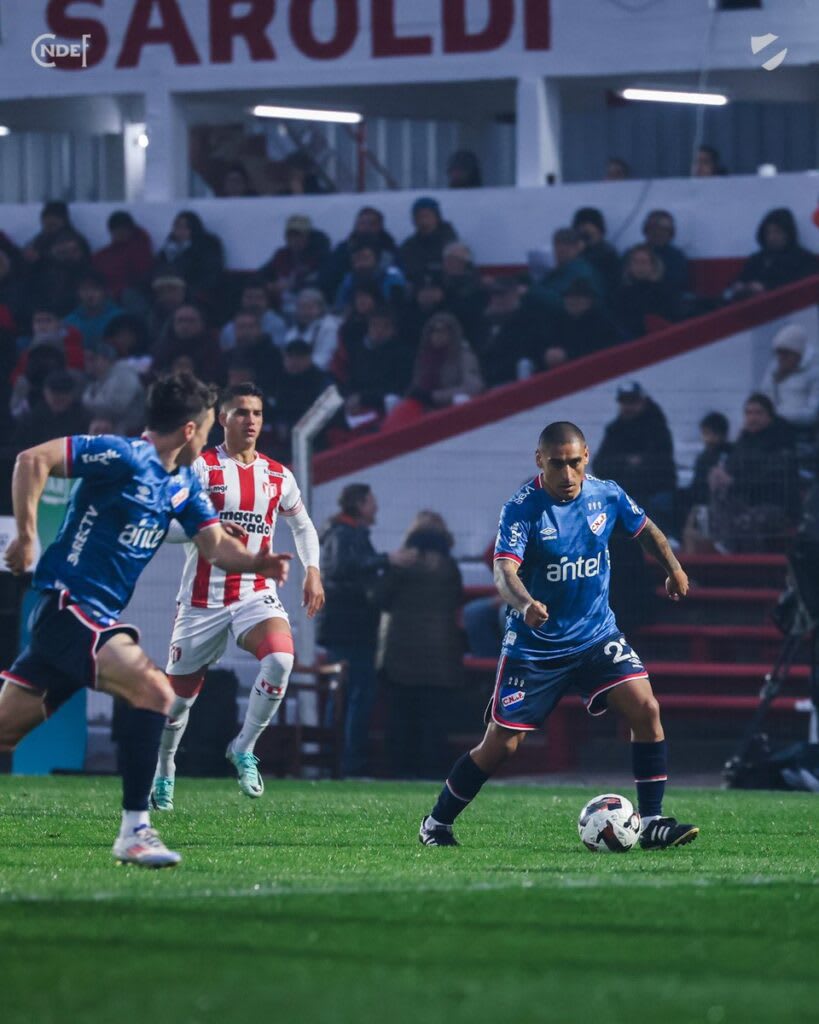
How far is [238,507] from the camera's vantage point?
1123 cm

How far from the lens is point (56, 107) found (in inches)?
997

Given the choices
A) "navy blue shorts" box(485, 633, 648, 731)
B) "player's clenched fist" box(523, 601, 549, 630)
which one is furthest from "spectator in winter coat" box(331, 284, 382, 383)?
"player's clenched fist" box(523, 601, 549, 630)

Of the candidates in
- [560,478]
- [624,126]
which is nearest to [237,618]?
[560,478]

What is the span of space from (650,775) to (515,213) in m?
12.6

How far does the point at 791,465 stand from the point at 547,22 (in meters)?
8.03

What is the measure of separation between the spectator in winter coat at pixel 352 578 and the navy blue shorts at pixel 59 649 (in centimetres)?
891

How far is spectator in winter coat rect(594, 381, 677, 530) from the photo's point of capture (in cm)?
1630

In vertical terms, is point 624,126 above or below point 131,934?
above

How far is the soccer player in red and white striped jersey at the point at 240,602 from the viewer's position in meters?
11.2

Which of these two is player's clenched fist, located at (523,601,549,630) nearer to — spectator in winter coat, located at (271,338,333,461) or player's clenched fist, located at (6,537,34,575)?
player's clenched fist, located at (6,537,34,575)

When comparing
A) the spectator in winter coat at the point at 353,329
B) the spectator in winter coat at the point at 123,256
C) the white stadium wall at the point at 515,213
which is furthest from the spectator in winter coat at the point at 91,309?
the spectator in winter coat at the point at 353,329

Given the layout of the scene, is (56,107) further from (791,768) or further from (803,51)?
(791,768)

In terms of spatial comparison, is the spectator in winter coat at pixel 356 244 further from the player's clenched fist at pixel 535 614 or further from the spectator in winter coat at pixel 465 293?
the player's clenched fist at pixel 535 614

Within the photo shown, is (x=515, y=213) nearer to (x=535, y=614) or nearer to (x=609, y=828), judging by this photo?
(x=609, y=828)
